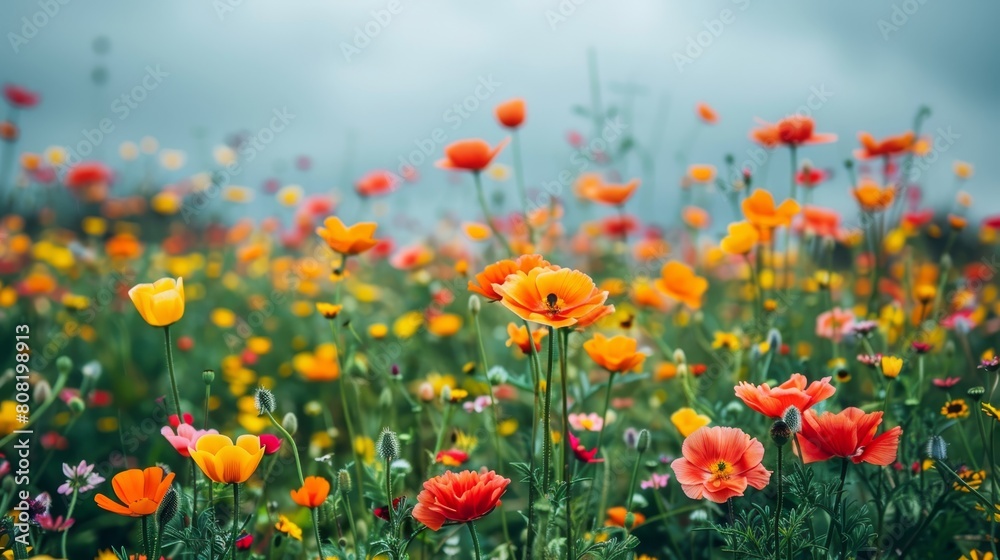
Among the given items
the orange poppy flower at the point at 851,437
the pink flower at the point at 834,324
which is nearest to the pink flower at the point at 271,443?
the orange poppy flower at the point at 851,437

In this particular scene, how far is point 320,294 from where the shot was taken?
4160 millimetres

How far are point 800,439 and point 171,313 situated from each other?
40.4 inches

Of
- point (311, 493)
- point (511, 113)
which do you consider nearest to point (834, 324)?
point (511, 113)

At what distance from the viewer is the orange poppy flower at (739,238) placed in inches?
72.6

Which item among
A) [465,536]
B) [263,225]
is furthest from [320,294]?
[465,536]

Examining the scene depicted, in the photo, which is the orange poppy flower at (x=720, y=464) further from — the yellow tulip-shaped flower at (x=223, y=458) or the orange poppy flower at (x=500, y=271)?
the yellow tulip-shaped flower at (x=223, y=458)

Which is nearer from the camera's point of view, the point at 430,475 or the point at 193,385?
the point at 430,475

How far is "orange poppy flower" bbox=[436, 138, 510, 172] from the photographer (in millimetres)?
1889

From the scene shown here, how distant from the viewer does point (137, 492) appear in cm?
111

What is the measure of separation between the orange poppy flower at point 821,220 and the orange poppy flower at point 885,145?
21cm

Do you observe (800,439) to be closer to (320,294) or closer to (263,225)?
(320,294)

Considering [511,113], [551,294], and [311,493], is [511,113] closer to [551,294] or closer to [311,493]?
[551,294]

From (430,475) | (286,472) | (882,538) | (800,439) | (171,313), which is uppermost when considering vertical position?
(171,313)

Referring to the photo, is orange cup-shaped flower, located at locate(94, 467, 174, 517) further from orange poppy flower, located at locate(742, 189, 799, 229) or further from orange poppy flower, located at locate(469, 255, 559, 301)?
orange poppy flower, located at locate(742, 189, 799, 229)
